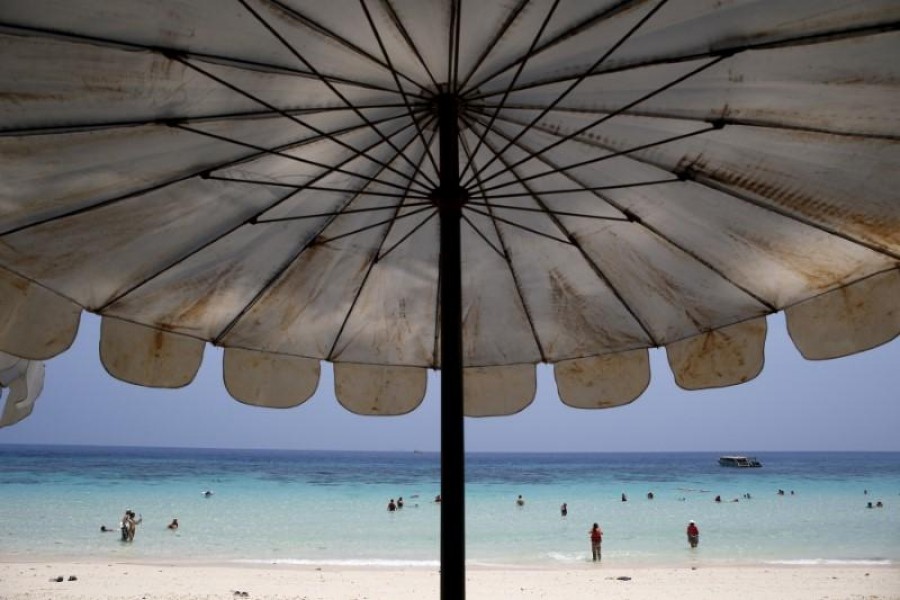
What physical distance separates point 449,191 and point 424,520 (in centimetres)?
3457

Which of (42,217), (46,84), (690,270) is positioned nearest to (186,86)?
(46,84)

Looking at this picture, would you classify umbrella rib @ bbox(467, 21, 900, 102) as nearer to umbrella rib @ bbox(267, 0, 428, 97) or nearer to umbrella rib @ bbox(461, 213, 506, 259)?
umbrella rib @ bbox(267, 0, 428, 97)

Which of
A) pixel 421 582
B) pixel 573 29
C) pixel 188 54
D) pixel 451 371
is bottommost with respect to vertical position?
pixel 421 582

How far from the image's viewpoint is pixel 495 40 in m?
2.48

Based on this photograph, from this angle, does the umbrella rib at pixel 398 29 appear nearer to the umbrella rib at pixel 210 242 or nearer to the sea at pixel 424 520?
the umbrella rib at pixel 210 242

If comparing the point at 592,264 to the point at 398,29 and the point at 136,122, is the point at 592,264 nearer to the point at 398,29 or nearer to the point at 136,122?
the point at 398,29

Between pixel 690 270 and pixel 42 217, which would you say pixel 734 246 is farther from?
pixel 42 217

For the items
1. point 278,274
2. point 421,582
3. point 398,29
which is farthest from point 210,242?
point 421,582

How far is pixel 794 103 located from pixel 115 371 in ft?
11.2

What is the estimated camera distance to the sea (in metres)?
24.8

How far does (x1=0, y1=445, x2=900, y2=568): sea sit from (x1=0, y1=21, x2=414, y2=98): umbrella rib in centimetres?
2186

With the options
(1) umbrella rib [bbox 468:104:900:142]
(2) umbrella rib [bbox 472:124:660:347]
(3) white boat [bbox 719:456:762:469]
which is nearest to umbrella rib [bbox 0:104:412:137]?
(1) umbrella rib [bbox 468:104:900:142]

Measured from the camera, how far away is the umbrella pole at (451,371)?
8.59ft

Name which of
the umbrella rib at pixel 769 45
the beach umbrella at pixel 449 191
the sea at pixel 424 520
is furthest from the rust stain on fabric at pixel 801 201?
the sea at pixel 424 520
